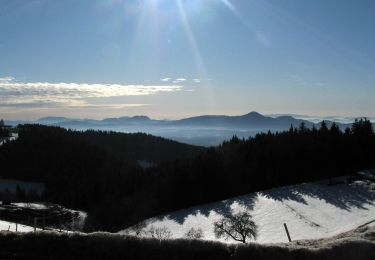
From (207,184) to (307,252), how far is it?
356 ft

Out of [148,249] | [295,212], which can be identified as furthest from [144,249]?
[295,212]

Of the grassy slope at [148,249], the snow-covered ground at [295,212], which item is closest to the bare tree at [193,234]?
the snow-covered ground at [295,212]

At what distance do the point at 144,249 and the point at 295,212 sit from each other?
78913 millimetres

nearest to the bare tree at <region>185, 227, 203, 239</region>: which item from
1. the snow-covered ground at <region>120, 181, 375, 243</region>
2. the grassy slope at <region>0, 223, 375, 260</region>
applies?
the snow-covered ground at <region>120, 181, 375, 243</region>

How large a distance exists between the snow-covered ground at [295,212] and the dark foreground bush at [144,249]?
58890 mm

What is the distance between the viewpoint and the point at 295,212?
87.2m

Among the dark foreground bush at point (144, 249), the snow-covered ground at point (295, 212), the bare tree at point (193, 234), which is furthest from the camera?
the snow-covered ground at point (295, 212)

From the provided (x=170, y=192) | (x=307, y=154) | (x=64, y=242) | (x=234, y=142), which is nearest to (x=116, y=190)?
(x=170, y=192)

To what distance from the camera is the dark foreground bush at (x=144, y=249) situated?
38.4ft

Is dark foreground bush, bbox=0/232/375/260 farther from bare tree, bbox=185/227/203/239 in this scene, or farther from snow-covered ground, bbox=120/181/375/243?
snow-covered ground, bbox=120/181/375/243

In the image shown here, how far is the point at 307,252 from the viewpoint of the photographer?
11664 millimetres

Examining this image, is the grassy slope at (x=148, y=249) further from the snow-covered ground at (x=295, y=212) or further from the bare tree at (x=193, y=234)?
the snow-covered ground at (x=295, y=212)

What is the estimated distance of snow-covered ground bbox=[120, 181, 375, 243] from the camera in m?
75.7

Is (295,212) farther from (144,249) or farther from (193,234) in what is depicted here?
(144,249)
